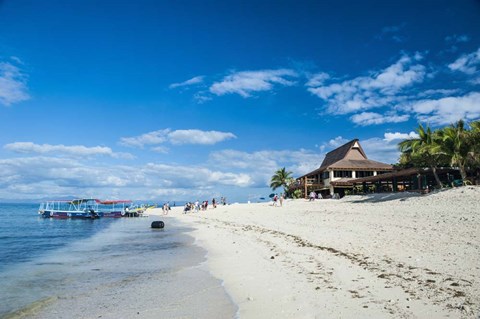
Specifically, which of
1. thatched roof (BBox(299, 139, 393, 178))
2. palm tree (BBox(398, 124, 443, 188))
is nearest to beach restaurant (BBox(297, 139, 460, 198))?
thatched roof (BBox(299, 139, 393, 178))

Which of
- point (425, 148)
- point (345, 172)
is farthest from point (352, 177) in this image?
point (425, 148)

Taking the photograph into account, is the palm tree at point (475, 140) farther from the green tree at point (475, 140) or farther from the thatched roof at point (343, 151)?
the thatched roof at point (343, 151)

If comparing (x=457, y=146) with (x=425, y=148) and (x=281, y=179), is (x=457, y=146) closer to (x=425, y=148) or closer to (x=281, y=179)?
(x=425, y=148)

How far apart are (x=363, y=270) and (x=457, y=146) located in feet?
70.8

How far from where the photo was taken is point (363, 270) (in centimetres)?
778

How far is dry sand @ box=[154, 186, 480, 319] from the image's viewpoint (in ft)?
17.9

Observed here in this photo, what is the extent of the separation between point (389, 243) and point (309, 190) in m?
38.8

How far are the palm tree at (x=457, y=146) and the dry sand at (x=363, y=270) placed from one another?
34.1 ft

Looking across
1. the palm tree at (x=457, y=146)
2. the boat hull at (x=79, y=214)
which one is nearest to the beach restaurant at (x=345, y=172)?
the palm tree at (x=457, y=146)

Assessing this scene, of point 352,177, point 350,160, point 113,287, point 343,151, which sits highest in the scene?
point 343,151

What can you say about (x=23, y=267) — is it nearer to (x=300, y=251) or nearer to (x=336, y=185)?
(x=300, y=251)

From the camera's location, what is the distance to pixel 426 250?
30.5 ft

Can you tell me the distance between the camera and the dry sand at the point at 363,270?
546cm

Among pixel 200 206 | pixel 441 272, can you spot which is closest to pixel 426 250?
pixel 441 272
